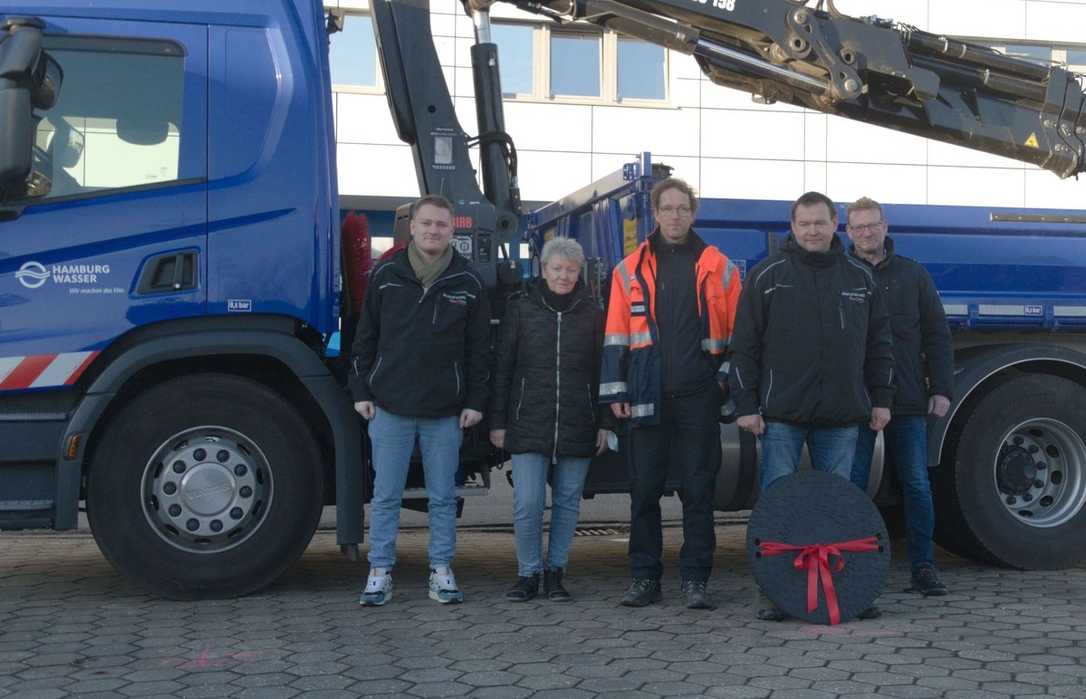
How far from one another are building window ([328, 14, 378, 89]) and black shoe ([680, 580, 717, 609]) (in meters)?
12.9

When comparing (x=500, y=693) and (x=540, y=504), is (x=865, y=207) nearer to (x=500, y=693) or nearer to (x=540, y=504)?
(x=540, y=504)

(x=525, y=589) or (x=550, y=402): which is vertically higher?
(x=550, y=402)

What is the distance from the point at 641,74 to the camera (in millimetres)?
18734

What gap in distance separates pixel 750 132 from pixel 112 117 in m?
13.8

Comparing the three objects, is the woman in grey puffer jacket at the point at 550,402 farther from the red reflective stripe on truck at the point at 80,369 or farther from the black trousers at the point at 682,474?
the red reflective stripe on truck at the point at 80,369

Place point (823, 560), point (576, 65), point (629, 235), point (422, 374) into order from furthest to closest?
1. point (576, 65)
2. point (629, 235)
3. point (422, 374)
4. point (823, 560)

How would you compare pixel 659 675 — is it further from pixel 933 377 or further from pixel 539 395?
pixel 933 377

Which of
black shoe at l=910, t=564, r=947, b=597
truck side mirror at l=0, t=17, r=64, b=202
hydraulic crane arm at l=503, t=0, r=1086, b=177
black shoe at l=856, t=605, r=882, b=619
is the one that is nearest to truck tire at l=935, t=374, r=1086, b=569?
black shoe at l=910, t=564, r=947, b=597

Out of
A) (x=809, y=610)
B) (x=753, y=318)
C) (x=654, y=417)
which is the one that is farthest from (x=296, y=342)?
(x=809, y=610)

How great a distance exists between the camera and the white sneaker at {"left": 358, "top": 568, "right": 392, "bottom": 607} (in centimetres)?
604

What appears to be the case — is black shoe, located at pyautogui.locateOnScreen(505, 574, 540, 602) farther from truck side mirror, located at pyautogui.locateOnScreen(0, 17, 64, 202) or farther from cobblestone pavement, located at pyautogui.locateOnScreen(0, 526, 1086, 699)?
truck side mirror, located at pyautogui.locateOnScreen(0, 17, 64, 202)

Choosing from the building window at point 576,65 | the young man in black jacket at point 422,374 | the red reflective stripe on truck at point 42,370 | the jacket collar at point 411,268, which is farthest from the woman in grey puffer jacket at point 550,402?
the building window at point 576,65

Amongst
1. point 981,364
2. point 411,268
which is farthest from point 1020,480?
point 411,268

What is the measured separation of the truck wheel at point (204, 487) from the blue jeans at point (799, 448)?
2.10m
